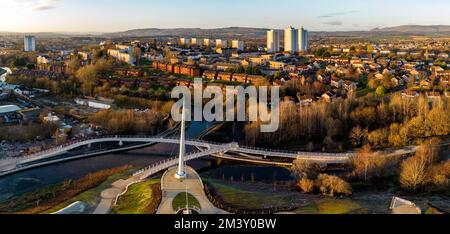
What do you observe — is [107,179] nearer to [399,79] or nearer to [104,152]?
[104,152]

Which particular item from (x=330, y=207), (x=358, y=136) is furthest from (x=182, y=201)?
(x=358, y=136)

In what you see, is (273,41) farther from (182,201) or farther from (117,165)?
(182,201)

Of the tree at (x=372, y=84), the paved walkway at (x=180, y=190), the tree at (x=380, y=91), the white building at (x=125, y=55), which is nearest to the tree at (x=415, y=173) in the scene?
the paved walkway at (x=180, y=190)

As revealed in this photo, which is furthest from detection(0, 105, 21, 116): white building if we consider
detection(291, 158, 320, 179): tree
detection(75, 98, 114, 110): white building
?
detection(291, 158, 320, 179): tree

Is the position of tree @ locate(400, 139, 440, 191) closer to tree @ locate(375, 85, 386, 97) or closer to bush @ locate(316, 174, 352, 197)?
bush @ locate(316, 174, 352, 197)

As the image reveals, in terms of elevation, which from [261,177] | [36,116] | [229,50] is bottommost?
[261,177]
